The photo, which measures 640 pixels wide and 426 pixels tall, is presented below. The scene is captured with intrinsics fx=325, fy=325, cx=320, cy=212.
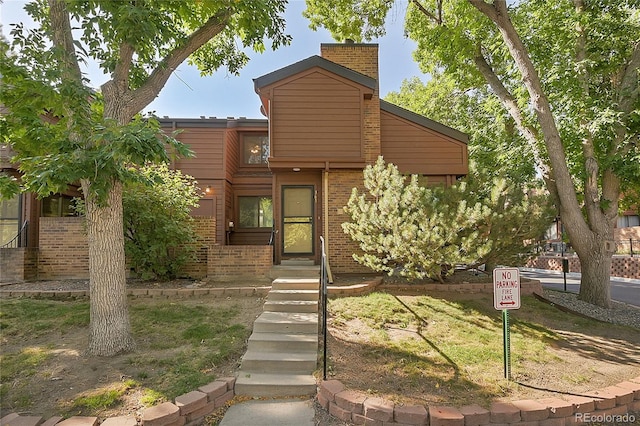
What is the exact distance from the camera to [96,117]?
4996mm

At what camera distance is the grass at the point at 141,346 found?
3.49 m

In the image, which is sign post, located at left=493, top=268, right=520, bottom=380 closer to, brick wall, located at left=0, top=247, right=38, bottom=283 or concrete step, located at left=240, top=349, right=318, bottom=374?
concrete step, located at left=240, top=349, right=318, bottom=374

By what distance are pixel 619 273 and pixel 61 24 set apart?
20336 millimetres

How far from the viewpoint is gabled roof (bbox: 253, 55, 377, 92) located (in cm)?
882

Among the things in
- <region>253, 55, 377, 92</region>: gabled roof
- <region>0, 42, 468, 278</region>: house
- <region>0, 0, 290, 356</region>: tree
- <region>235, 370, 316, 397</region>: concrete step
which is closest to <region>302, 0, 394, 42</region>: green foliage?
<region>0, 42, 468, 278</region>: house

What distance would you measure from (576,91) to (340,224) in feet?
20.5

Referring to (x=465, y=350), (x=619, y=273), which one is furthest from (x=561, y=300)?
(x=619, y=273)

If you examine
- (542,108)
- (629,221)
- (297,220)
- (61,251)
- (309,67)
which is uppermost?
(309,67)

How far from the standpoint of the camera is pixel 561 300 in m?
8.17

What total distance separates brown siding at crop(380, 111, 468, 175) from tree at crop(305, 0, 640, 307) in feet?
6.07

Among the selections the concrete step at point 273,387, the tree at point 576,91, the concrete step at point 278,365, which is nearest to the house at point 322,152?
the tree at point 576,91

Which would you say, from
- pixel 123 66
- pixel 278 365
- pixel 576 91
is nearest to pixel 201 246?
pixel 123 66

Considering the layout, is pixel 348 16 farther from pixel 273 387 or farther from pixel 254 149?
pixel 273 387

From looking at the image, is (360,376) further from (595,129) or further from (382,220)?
(595,129)
